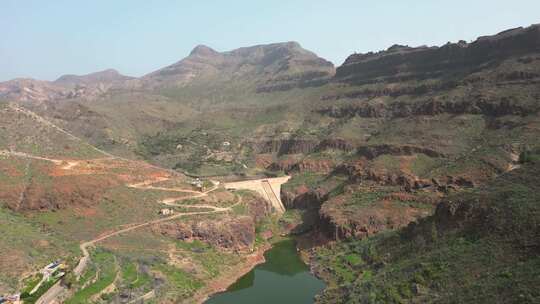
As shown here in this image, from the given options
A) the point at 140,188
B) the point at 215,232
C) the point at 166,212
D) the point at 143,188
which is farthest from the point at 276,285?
the point at 140,188

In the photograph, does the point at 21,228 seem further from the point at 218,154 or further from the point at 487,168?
the point at 218,154

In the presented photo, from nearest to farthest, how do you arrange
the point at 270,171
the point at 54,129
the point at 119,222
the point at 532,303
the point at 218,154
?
the point at 532,303 → the point at 119,222 → the point at 54,129 → the point at 270,171 → the point at 218,154

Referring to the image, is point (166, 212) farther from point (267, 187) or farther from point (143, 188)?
point (267, 187)

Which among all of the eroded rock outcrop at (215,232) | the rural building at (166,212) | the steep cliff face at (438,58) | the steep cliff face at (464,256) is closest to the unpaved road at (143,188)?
the rural building at (166,212)

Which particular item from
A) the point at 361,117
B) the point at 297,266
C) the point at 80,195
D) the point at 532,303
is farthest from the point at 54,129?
the point at 532,303

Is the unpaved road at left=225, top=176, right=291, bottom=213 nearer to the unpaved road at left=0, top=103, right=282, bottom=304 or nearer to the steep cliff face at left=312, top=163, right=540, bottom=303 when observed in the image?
the unpaved road at left=0, top=103, right=282, bottom=304

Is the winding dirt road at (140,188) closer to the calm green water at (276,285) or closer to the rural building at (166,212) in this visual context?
the rural building at (166,212)

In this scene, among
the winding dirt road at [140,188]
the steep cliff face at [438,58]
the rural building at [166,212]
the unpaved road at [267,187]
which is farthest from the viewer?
the steep cliff face at [438,58]
